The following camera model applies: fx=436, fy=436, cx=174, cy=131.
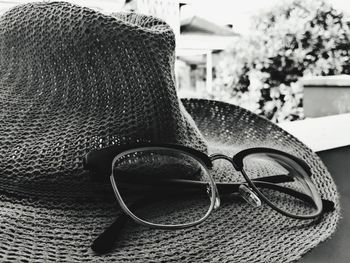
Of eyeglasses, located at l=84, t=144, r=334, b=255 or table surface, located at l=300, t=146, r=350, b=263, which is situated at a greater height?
eyeglasses, located at l=84, t=144, r=334, b=255

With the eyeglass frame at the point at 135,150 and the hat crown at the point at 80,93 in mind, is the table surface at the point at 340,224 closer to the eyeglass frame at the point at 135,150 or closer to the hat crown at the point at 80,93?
the eyeglass frame at the point at 135,150

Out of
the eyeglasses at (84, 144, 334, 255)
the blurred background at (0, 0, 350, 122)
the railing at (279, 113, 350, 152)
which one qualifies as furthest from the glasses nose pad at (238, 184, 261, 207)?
the blurred background at (0, 0, 350, 122)

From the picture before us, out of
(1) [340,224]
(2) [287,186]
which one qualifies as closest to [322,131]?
(1) [340,224]

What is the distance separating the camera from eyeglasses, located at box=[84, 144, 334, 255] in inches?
15.3

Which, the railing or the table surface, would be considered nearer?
the table surface

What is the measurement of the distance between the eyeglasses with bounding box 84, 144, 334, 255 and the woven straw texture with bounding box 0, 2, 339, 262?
1cm

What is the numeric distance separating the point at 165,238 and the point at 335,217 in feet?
0.68

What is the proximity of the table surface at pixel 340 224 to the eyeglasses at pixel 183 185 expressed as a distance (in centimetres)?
6

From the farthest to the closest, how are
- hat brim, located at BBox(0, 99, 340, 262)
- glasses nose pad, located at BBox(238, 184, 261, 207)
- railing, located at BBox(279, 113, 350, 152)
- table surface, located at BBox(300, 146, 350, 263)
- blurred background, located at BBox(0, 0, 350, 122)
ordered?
1. blurred background, located at BBox(0, 0, 350, 122)
2. railing, located at BBox(279, 113, 350, 152)
3. table surface, located at BBox(300, 146, 350, 263)
4. glasses nose pad, located at BBox(238, 184, 261, 207)
5. hat brim, located at BBox(0, 99, 340, 262)

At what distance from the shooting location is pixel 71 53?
44 cm

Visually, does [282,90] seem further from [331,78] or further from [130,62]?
[130,62]

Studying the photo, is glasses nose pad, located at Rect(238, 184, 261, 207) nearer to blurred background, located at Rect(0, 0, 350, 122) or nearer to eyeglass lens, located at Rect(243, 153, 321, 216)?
eyeglass lens, located at Rect(243, 153, 321, 216)

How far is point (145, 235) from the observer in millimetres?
395

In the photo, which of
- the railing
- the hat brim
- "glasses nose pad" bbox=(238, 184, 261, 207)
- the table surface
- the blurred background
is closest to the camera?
the hat brim
